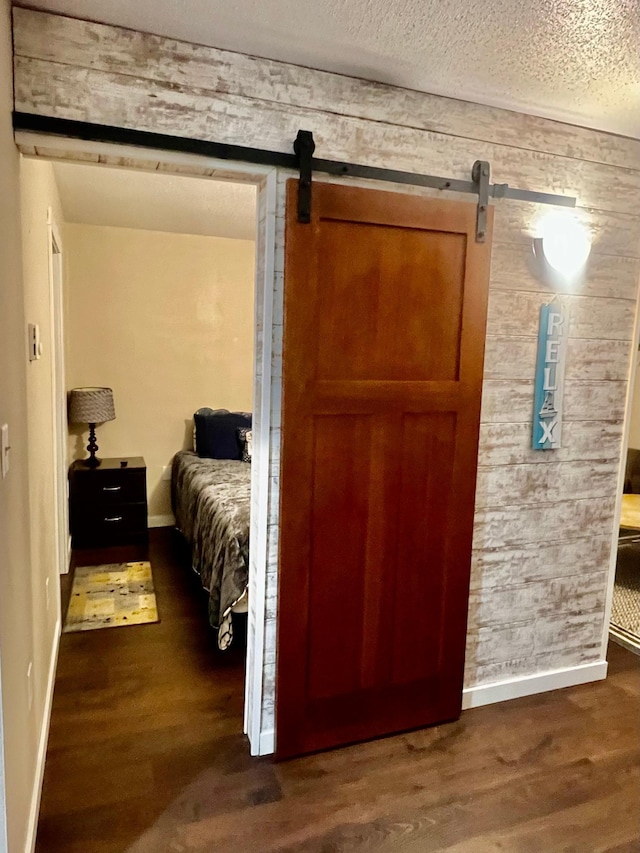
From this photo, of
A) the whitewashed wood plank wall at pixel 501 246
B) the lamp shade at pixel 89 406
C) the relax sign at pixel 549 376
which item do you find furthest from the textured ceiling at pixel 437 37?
the lamp shade at pixel 89 406

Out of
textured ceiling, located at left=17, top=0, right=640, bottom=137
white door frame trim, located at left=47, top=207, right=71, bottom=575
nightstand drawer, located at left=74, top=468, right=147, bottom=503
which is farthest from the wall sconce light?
nightstand drawer, located at left=74, top=468, right=147, bottom=503

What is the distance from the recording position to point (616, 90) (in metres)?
2.04

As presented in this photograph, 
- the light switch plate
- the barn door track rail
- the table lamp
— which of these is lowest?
the table lamp

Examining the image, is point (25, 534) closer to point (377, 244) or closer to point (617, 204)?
point (377, 244)

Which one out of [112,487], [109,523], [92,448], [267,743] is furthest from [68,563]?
[267,743]

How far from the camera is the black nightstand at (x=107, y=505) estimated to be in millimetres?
4062

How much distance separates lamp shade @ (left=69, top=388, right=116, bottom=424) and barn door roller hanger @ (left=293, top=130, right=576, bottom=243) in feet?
9.14

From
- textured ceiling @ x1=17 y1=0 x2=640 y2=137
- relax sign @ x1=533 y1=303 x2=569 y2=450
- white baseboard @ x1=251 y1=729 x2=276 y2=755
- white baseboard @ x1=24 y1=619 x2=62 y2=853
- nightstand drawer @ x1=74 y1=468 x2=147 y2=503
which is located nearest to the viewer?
textured ceiling @ x1=17 y1=0 x2=640 y2=137

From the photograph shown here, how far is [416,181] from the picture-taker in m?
2.08

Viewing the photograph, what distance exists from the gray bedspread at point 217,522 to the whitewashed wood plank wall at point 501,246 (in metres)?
0.66

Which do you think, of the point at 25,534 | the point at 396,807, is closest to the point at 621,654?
the point at 396,807

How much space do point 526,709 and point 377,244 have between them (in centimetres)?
204

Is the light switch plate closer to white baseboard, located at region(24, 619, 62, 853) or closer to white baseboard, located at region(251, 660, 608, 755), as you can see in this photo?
white baseboard, located at region(24, 619, 62, 853)

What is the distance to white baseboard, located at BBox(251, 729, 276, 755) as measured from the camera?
85.7 inches
